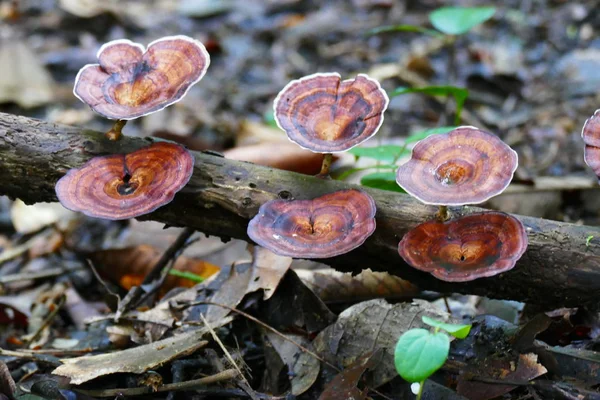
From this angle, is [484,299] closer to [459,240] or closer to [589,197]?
[459,240]

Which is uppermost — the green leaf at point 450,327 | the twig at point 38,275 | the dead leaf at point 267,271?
the green leaf at point 450,327

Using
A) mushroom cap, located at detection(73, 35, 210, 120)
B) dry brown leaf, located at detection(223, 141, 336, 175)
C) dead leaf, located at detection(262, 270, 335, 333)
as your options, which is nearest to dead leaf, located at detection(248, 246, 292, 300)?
dead leaf, located at detection(262, 270, 335, 333)

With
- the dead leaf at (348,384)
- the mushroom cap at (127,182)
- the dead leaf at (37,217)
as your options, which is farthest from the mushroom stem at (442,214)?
the dead leaf at (37,217)

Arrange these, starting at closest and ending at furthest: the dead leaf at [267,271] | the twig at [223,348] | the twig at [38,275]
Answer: the twig at [223,348]
the dead leaf at [267,271]
the twig at [38,275]

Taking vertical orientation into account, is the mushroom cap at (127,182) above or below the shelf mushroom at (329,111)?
below

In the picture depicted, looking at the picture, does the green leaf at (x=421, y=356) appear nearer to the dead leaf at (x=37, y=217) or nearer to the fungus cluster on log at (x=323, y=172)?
the fungus cluster on log at (x=323, y=172)

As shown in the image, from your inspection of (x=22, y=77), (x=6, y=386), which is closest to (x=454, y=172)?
(x=6, y=386)

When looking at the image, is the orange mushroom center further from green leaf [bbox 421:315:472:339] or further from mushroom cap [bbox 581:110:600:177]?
green leaf [bbox 421:315:472:339]
